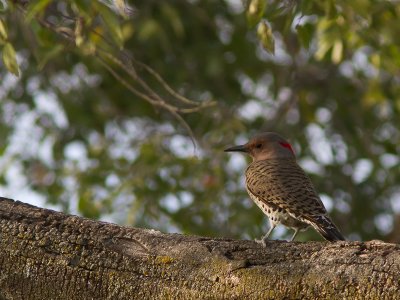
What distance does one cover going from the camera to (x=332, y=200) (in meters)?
A: 9.15

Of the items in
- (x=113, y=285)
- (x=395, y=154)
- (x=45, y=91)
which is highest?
(x=113, y=285)

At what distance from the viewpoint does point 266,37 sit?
4.71m

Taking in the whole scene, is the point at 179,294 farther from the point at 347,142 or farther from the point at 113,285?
the point at 347,142

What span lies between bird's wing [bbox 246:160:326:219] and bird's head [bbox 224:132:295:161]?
0.74ft

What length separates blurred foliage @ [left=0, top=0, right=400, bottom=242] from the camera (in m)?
8.36

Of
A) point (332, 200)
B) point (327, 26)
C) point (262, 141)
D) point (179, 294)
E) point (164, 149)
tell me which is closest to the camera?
point (179, 294)

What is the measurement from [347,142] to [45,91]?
3.17 meters

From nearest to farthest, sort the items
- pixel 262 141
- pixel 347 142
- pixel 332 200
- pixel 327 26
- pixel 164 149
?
pixel 327 26, pixel 262 141, pixel 164 149, pixel 332 200, pixel 347 142

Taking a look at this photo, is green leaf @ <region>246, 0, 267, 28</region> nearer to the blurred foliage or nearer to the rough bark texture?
the rough bark texture

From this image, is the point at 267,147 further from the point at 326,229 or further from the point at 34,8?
the point at 34,8

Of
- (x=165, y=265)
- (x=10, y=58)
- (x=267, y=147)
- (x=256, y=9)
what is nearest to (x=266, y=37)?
(x=256, y=9)

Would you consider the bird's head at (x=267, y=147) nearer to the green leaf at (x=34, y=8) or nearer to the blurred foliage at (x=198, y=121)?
the blurred foliage at (x=198, y=121)

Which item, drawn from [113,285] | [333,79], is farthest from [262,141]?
[113,285]

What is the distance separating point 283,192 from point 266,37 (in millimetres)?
1384
